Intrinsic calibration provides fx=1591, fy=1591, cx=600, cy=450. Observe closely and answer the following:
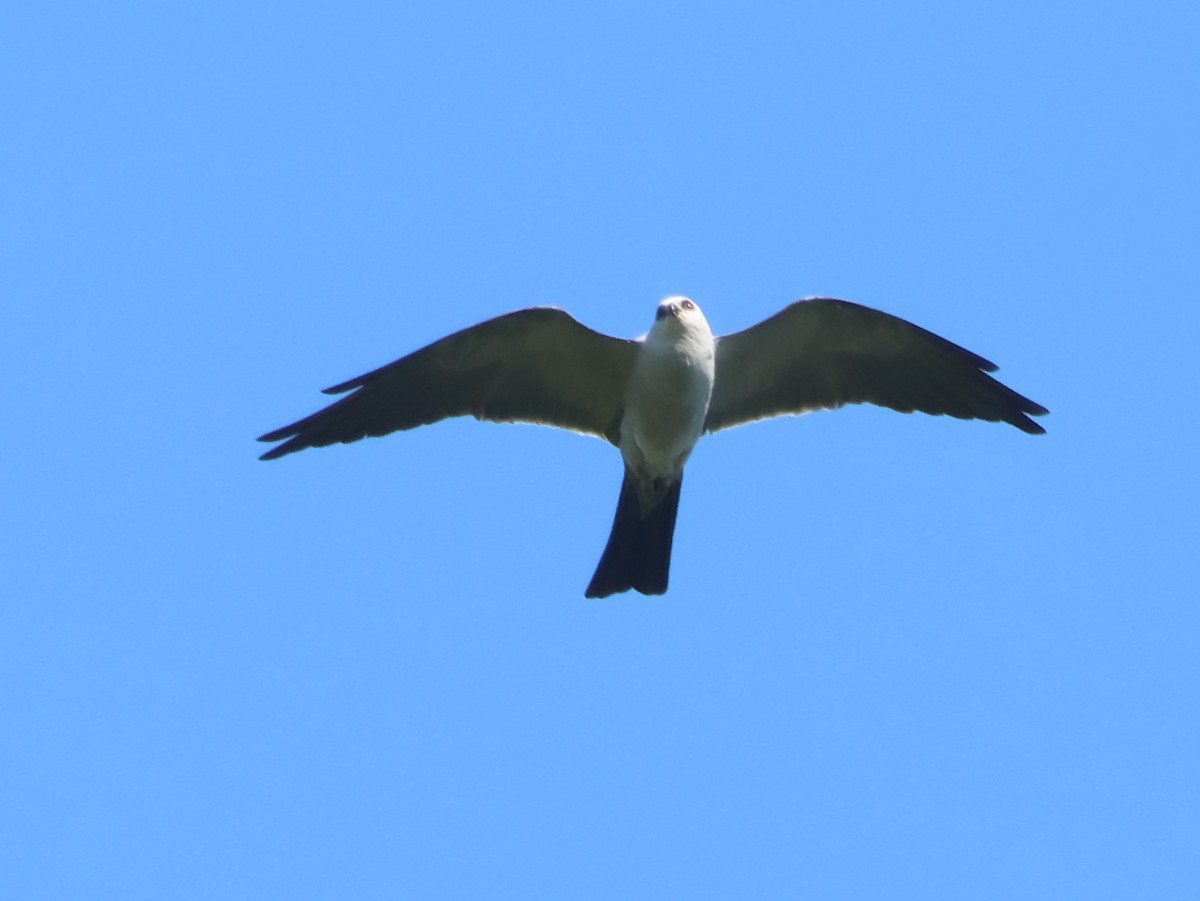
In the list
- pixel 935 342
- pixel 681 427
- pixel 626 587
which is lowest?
pixel 626 587

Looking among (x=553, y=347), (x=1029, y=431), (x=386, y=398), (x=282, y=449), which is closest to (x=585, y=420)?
(x=553, y=347)

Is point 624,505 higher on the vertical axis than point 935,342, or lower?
lower

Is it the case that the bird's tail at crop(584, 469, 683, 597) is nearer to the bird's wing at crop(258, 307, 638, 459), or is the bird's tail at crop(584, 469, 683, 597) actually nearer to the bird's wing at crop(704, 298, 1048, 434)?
the bird's wing at crop(258, 307, 638, 459)

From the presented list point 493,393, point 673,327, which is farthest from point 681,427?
point 493,393

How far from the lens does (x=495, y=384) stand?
39.6ft

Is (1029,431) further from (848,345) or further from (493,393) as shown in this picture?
(493,393)

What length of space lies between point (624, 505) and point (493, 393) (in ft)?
4.30

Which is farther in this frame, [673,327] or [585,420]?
[585,420]

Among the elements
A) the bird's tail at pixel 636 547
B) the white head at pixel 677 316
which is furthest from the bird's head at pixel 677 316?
the bird's tail at pixel 636 547

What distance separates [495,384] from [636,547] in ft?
5.36

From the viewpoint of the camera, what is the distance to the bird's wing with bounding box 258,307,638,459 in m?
11.7

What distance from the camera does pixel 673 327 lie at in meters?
11.5

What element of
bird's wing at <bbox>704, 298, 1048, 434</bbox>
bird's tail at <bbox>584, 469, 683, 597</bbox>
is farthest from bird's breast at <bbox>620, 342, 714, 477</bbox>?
bird's wing at <bbox>704, 298, 1048, 434</bbox>

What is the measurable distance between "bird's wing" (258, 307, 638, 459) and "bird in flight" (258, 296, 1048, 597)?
10mm
